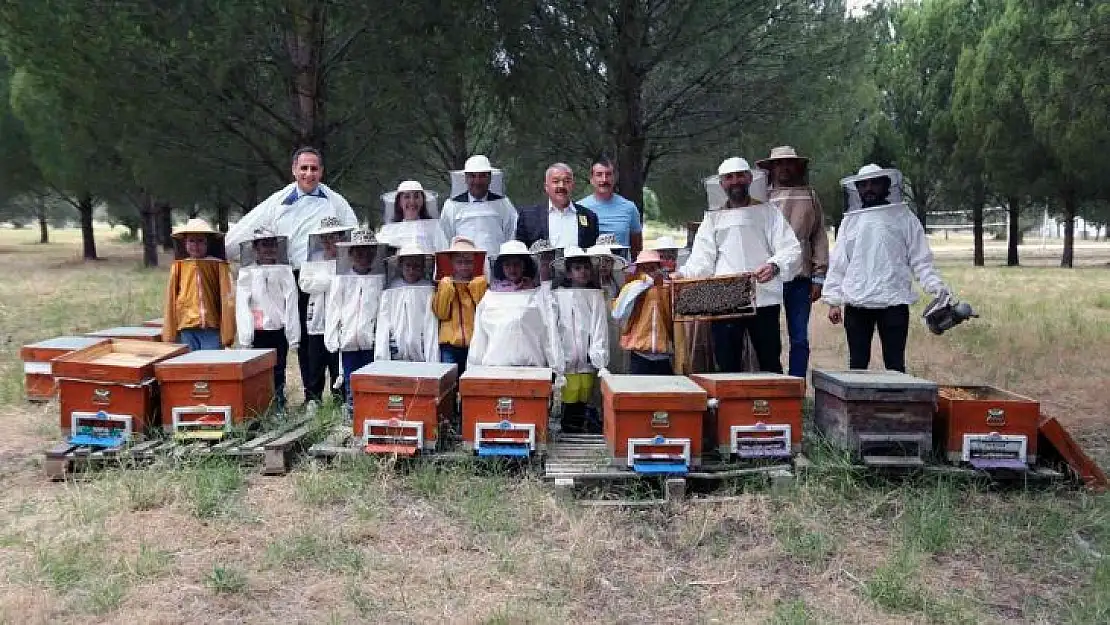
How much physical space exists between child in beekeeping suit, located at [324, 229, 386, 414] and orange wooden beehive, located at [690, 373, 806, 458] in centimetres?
230

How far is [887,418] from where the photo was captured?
411cm

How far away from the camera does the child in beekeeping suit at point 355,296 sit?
515cm

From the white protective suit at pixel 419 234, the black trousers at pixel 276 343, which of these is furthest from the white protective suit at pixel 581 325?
the black trousers at pixel 276 343

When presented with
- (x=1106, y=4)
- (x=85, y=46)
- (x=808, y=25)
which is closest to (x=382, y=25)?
(x=85, y=46)

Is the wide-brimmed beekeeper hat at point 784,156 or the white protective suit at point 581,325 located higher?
the wide-brimmed beekeeper hat at point 784,156

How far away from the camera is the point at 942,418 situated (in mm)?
4270

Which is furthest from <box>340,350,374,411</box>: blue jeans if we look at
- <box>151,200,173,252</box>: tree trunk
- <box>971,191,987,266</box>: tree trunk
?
<box>971,191,987,266</box>: tree trunk

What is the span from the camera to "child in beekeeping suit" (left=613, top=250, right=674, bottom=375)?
4.88 metres

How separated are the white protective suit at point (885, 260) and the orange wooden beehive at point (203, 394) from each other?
3.67 metres

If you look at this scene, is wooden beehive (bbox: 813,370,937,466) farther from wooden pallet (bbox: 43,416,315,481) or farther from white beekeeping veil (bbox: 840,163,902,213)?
wooden pallet (bbox: 43,416,315,481)

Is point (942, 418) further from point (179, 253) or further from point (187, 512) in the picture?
point (179, 253)

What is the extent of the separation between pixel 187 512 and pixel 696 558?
2461 millimetres

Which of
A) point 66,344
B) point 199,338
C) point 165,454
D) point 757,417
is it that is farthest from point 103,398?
point 757,417

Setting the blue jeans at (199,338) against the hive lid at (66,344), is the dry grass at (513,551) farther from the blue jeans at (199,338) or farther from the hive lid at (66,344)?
the hive lid at (66,344)
